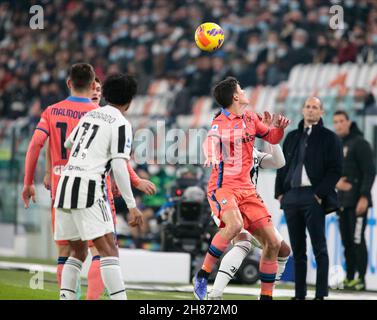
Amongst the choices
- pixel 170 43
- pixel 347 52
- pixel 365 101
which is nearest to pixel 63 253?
pixel 365 101

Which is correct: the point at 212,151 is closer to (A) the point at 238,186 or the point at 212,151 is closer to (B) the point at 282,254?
(A) the point at 238,186

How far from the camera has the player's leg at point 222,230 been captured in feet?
26.5

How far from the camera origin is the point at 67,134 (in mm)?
7906

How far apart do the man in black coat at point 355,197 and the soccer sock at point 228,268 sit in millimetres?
3575

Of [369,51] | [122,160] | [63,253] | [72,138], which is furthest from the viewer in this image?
[369,51]

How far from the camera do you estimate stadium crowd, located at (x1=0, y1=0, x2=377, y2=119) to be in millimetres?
19859

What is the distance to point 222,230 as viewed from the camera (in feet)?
27.0

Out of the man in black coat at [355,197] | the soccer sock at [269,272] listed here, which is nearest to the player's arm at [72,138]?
the soccer sock at [269,272]

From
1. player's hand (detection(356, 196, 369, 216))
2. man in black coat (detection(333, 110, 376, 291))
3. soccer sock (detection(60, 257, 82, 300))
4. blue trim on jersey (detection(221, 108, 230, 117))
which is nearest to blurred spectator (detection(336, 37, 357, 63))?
man in black coat (detection(333, 110, 376, 291))

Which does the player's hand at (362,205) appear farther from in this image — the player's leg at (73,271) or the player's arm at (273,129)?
the player's leg at (73,271)

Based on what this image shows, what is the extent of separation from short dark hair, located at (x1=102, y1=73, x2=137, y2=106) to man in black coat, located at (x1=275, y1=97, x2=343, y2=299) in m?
3.12

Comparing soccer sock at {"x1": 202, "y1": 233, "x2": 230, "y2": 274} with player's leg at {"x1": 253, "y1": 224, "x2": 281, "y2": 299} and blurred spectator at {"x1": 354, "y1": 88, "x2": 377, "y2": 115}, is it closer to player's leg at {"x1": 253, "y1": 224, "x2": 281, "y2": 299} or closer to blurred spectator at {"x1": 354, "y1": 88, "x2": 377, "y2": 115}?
player's leg at {"x1": 253, "y1": 224, "x2": 281, "y2": 299}

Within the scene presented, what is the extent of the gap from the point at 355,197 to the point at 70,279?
5321mm

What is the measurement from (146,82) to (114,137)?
16880 millimetres
